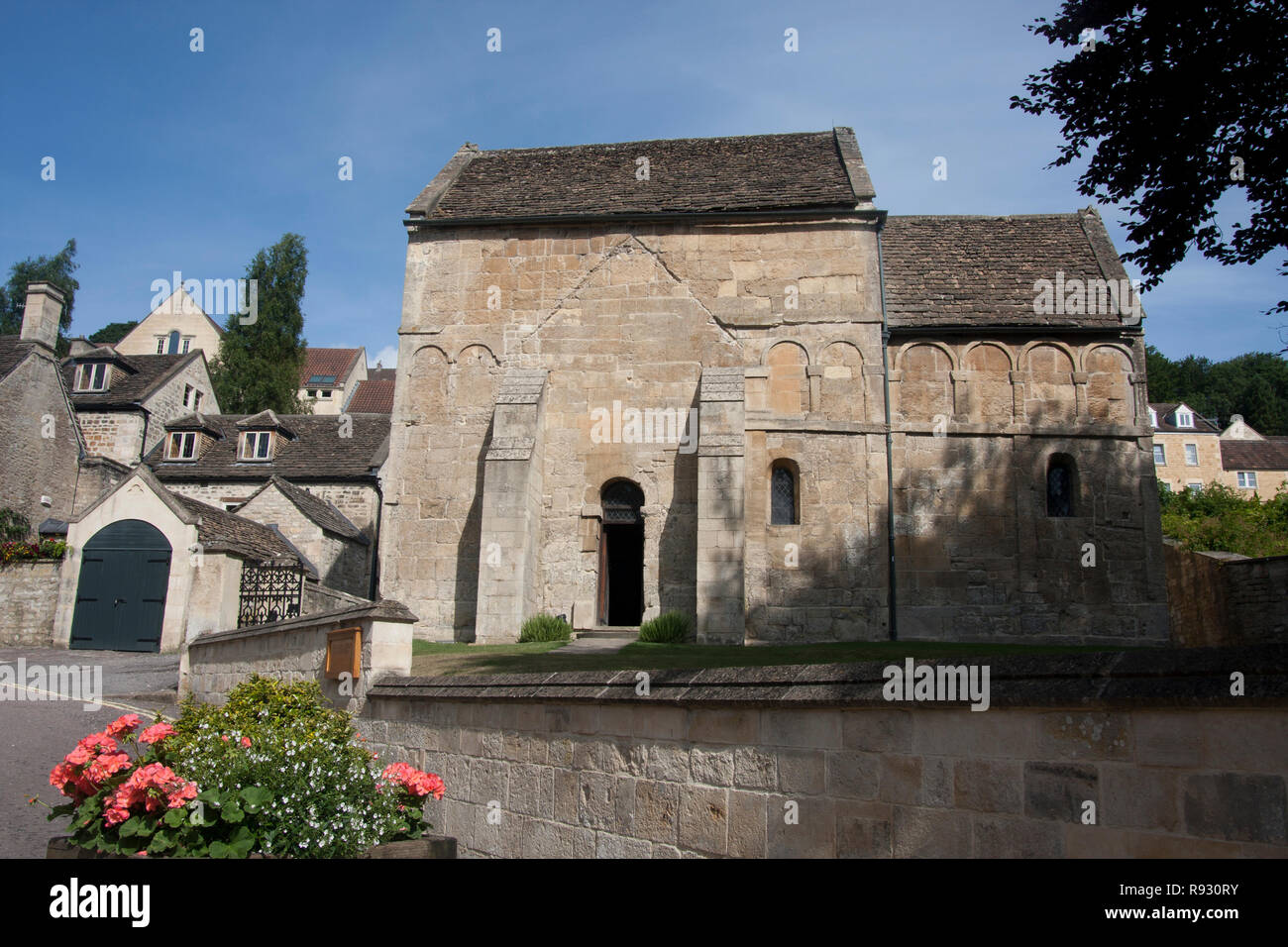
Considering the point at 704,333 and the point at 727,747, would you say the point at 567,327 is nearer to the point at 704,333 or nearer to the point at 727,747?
the point at 704,333

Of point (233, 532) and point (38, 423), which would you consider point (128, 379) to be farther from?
point (233, 532)

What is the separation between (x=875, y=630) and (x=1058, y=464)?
553 centimetres

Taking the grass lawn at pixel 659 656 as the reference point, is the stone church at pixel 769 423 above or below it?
above

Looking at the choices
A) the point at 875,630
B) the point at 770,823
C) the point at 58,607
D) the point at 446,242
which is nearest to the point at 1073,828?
the point at 770,823

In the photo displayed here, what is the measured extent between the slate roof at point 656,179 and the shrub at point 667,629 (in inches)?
349

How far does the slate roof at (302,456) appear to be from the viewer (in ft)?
104

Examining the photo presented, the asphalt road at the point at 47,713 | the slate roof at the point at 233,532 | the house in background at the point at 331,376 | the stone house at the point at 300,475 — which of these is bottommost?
the asphalt road at the point at 47,713

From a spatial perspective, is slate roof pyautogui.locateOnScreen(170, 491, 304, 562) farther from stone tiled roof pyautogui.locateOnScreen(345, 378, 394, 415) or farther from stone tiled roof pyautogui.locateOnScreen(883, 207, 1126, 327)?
stone tiled roof pyautogui.locateOnScreen(345, 378, 394, 415)

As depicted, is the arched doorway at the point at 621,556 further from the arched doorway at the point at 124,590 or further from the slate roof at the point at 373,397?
the slate roof at the point at 373,397

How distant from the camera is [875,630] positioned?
56.1 feet

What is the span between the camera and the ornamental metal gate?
1627cm

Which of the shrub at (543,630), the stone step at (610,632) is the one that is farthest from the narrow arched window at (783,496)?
the shrub at (543,630)

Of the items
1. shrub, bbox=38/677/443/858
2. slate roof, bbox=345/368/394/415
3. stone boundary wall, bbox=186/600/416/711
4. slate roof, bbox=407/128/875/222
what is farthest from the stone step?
slate roof, bbox=345/368/394/415

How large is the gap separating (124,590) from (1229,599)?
24598mm
